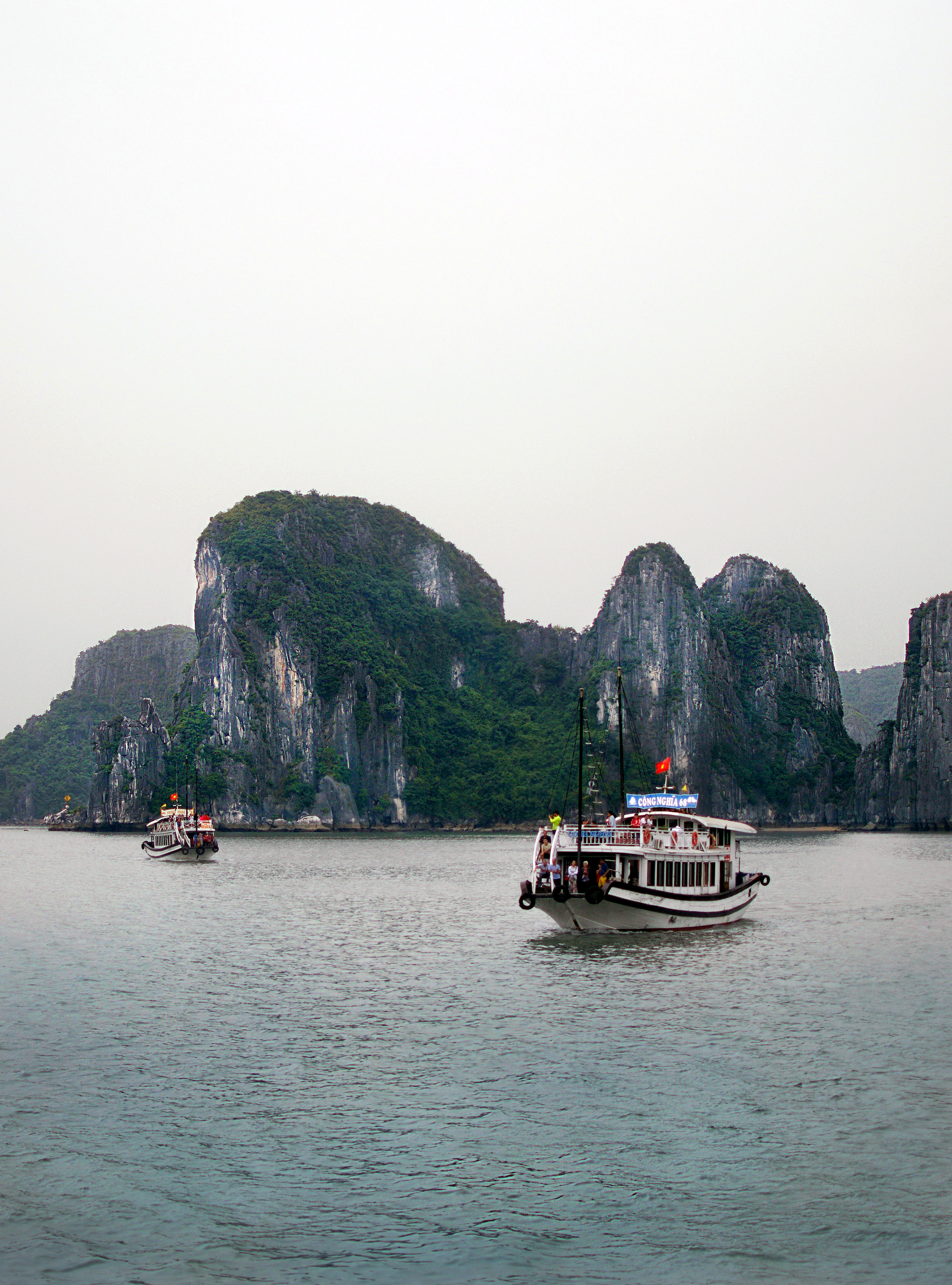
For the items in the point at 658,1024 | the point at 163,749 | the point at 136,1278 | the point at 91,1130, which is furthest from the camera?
the point at 163,749

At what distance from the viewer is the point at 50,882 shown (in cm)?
8012

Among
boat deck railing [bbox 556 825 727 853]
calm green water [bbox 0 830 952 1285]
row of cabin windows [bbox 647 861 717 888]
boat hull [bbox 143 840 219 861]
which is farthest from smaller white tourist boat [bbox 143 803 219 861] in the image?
boat deck railing [bbox 556 825 727 853]

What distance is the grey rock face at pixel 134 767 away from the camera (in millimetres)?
194125

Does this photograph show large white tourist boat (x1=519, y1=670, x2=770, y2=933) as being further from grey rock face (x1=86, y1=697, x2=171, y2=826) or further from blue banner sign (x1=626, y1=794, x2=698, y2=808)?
grey rock face (x1=86, y1=697, x2=171, y2=826)

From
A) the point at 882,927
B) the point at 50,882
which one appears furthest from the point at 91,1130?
the point at 50,882

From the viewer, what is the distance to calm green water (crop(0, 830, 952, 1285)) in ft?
49.3

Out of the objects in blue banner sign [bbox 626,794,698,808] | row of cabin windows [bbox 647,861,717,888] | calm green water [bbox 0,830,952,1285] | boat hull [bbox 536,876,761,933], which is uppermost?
blue banner sign [bbox 626,794,698,808]

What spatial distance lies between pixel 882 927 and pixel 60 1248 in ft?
142

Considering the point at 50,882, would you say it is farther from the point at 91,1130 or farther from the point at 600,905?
the point at 91,1130

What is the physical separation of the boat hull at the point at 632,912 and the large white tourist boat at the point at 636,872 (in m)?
0.04

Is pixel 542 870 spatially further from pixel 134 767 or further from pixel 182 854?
pixel 134 767

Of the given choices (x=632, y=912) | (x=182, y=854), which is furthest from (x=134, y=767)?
(x=632, y=912)

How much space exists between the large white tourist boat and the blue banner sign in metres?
0.04

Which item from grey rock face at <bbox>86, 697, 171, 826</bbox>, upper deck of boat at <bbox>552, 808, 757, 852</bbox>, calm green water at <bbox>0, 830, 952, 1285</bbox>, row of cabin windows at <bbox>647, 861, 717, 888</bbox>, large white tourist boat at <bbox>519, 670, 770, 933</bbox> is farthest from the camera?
grey rock face at <bbox>86, 697, 171, 826</bbox>
